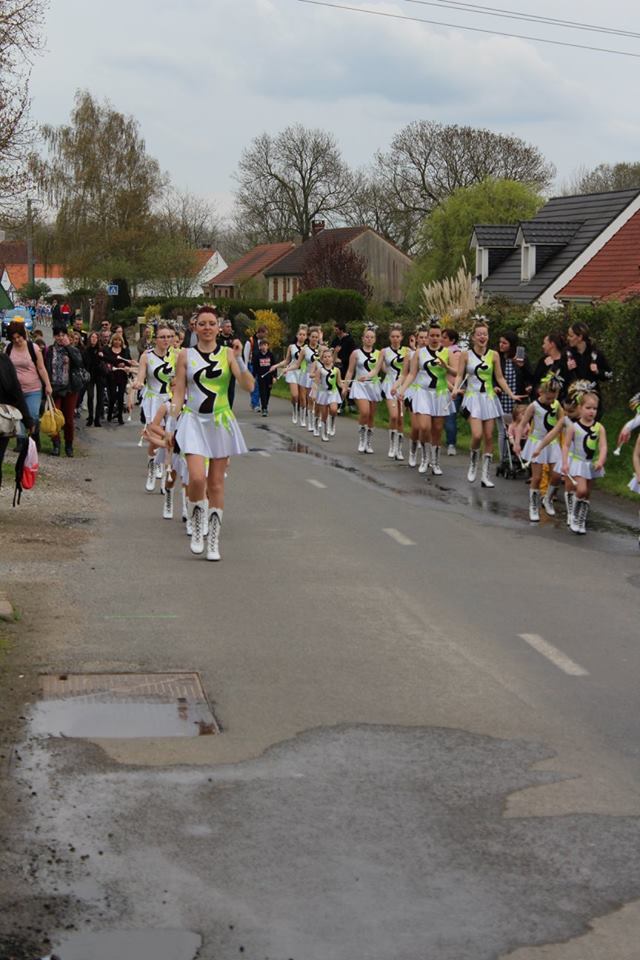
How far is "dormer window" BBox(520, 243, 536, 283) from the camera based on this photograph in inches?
2042

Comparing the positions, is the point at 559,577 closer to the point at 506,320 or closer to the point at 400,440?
the point at 400,440

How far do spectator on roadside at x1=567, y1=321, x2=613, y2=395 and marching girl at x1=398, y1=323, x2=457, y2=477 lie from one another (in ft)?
8.87

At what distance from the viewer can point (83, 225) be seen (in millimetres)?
94125

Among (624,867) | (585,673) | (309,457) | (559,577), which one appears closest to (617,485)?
(309,457)

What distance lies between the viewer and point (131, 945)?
4891mm

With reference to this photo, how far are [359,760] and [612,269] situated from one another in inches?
1668

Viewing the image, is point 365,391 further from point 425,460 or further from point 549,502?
point 549,502

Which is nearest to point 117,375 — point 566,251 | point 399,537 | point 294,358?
point 294,358

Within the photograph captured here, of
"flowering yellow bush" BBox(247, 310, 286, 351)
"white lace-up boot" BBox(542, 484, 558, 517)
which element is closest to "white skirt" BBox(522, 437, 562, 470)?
"white lace-up boot" BBox(542, 484, 558, 517)

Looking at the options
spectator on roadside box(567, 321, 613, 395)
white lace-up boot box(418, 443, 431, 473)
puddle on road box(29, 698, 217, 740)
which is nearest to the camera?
puddle on road box(29, 698, 217, 740)

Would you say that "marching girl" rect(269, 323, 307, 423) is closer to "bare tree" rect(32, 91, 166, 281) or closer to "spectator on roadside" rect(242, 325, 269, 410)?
"spectator on roadside" rect(242, 325, 269, 410)

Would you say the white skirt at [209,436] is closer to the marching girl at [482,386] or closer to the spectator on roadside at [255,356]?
the marching girl at [482,386]

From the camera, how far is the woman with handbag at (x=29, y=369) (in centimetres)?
1789

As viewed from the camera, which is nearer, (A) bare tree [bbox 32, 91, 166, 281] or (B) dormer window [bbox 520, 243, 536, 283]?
(B) dormer window [bbox 520, 243, 536, 283]
